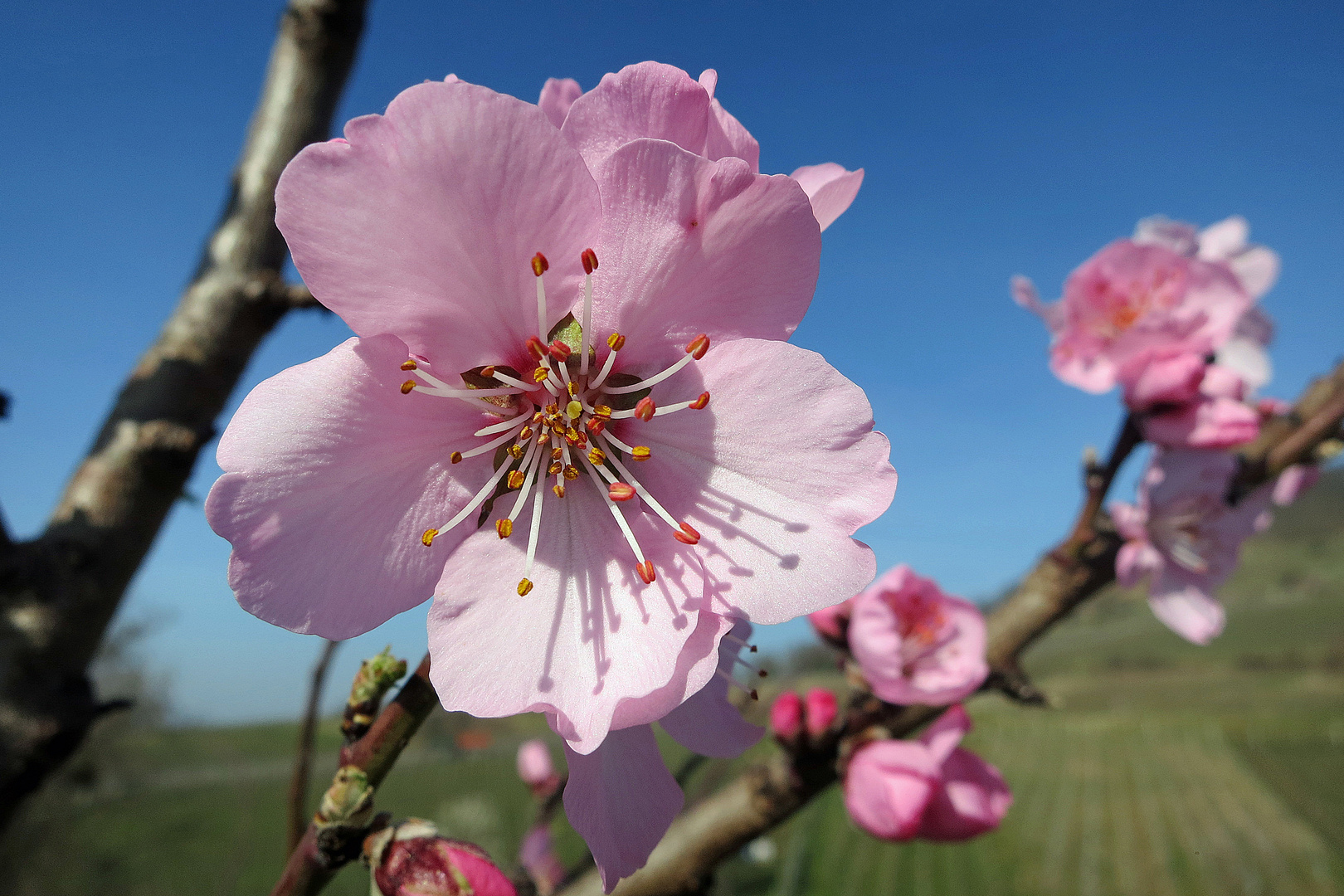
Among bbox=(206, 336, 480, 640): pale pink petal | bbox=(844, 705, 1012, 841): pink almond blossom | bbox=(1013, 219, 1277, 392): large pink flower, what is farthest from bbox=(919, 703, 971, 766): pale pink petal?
bbox=(206, 336, 480, 640): pale pink petal

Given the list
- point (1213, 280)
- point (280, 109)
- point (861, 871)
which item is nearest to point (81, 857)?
point (280, 109)

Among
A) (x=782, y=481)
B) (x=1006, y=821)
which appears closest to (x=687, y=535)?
(x=782, y=481)

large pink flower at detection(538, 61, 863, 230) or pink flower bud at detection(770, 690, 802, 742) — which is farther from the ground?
large pink flower at detection(538, 61, 863, 230)

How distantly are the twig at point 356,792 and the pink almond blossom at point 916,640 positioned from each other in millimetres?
567

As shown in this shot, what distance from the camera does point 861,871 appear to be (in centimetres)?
948

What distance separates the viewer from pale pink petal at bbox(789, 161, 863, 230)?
15.7 inches

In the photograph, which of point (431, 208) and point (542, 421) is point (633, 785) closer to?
point (542, 421)

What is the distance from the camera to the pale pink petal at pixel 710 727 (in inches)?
16.8

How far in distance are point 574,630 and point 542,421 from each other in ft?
0.42

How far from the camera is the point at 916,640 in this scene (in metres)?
0.90

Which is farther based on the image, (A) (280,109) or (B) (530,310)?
(A) (280,109)

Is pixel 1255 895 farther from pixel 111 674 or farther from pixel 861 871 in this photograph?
pixel 111 674

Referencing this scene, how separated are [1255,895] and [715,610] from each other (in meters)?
11.8

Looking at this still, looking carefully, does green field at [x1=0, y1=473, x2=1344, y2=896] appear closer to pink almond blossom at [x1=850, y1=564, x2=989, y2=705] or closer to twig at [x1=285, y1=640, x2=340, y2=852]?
twig at [x1=285, y1=640, x2=340, y2=852]
